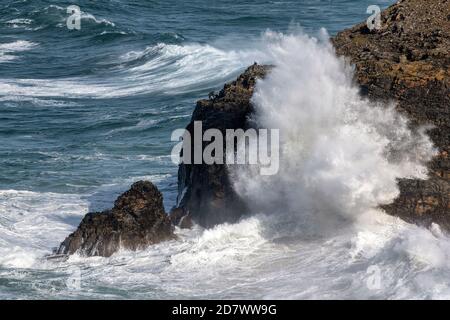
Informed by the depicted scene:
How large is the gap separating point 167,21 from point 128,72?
30.8 feet

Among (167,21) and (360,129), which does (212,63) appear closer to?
(167,21)


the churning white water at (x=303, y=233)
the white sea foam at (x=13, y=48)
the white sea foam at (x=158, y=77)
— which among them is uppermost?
the white sea foam at (x=13, y=48)

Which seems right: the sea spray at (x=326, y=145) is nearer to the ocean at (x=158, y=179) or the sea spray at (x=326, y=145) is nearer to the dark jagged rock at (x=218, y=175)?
the ocean at (x=158, y=179)

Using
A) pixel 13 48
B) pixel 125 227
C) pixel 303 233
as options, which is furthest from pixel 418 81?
pixel 13 48

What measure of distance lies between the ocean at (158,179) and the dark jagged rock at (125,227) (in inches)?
9.5

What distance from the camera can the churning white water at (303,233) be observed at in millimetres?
15273

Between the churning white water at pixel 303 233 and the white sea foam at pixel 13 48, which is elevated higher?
the white sea foam at pixel 13 48

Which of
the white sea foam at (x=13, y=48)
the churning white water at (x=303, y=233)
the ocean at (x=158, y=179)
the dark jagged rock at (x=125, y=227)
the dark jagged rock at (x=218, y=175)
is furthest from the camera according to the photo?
the white sea foam at (x=13, y=48)

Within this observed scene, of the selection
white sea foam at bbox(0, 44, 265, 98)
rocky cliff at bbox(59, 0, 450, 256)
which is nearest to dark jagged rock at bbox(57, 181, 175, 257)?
rocky cliff at bbox(59, 0, 450, 256)

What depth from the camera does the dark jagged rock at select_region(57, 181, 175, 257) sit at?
17391 millimetres

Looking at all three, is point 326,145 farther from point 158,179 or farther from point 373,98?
point 158,179

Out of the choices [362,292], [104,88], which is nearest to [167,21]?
[104,88]

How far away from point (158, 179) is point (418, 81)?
7.57m

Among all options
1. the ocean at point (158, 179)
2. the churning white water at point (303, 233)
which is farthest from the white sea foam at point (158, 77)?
the churning white water at point (303, 233)
